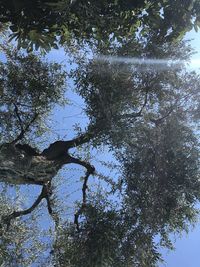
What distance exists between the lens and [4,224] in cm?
1675

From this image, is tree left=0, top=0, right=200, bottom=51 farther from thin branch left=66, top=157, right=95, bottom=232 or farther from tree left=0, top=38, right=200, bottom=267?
thin branch left=66, top=157, right=95, bottom=232

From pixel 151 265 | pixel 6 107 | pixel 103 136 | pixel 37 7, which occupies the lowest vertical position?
pixel 151 265

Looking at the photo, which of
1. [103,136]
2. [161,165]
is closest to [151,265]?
[161,165]

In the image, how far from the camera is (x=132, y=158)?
47.3ft

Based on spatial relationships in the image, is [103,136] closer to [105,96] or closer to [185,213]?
[105,96]

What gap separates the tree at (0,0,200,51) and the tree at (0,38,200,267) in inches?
106

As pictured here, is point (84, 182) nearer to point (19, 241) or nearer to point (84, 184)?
point (84, 184)

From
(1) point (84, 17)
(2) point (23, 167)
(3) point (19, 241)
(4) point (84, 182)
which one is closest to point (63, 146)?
(4) point (84, 182)

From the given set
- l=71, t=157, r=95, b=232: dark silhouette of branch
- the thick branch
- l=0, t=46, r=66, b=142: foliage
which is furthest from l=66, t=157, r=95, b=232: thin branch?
l=0, t=46, r=66, b=142: foliage

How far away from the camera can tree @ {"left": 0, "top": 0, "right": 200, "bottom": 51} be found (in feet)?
31.6

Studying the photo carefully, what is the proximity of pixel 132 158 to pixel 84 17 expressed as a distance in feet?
18.3

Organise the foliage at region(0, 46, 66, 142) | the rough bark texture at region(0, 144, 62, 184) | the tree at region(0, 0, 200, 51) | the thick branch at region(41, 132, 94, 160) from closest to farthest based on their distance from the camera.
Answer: the tree at region(0, 0, 200, 51), the rough bark texture at region(0, 144, 62, 184), the thick branch at region(41, 132, 94, 160), the foliage at region(0, 46, 66, 142)

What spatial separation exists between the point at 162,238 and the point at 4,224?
568cm

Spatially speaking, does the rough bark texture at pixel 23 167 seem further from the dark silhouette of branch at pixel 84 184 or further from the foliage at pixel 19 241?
the foliage at pixel 19 241
